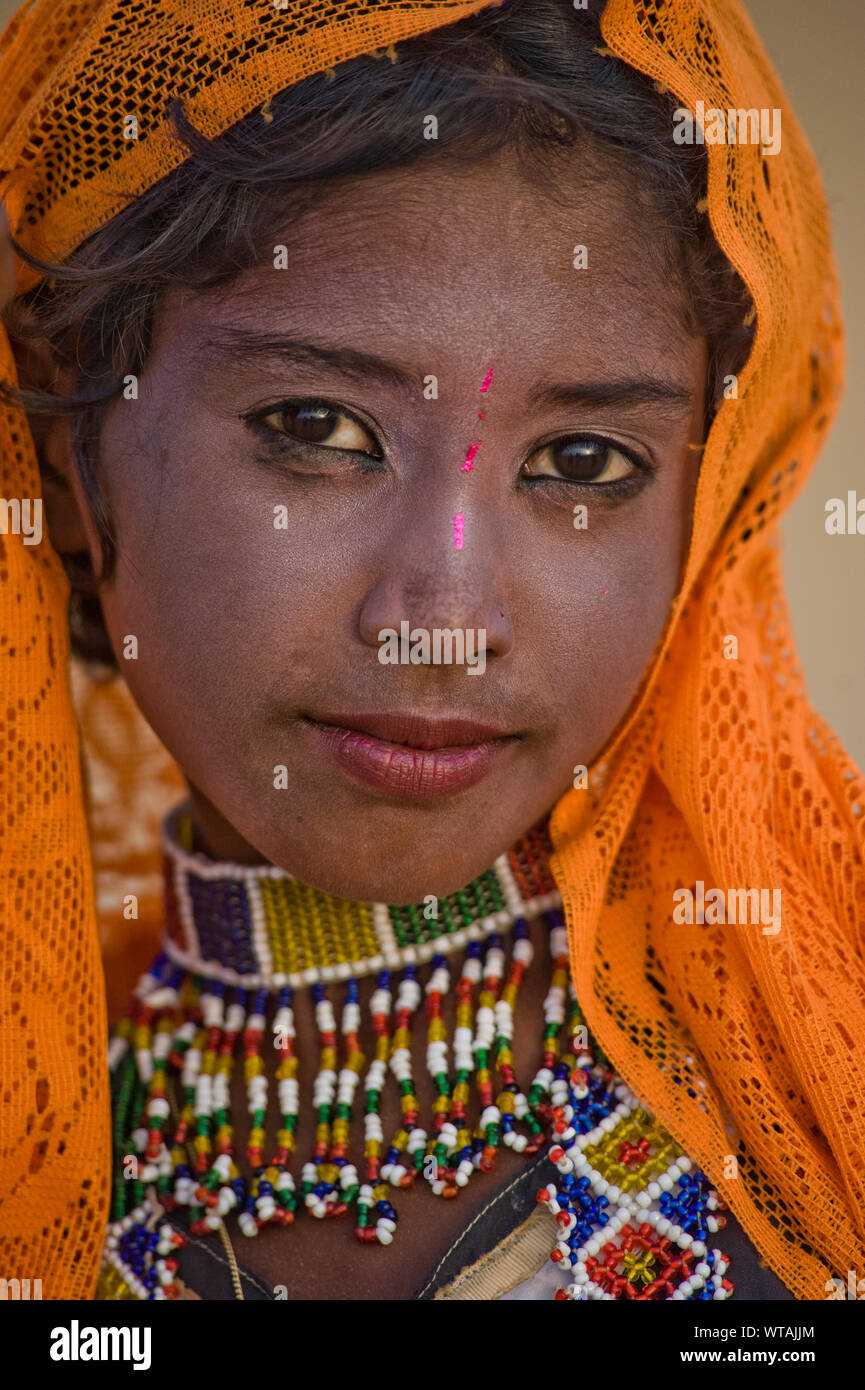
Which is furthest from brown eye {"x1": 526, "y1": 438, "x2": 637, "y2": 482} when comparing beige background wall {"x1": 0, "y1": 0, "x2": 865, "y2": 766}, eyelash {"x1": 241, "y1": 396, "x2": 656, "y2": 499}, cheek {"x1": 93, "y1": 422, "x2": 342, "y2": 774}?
beige background wall {"x1": 0, "y1": 0, "x2": 865, "y2": 766}

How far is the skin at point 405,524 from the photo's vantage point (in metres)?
1.10

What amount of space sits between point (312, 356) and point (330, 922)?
561 millimetres

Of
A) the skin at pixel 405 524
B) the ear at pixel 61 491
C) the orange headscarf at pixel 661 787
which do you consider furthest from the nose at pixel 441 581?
the ear at pixel 61 491

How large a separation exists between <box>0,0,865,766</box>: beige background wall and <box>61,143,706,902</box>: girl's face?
115cm

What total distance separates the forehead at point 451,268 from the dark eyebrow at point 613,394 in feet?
0.07

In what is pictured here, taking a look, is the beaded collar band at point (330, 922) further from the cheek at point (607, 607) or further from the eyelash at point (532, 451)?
the eyelash at point (532, 451)

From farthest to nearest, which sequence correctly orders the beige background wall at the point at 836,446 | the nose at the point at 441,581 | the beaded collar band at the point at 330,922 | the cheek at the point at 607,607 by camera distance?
the beige background wall at the point at 836,446 → the beaded collar band at the point at 330,922 → the cheek at the point at 607,607 → the nose at the point at 441,581

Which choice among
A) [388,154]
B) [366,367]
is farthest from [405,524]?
[388,154]

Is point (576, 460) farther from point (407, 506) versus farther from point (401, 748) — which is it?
point (401, 748)

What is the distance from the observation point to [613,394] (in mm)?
1164

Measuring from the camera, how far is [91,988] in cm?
133

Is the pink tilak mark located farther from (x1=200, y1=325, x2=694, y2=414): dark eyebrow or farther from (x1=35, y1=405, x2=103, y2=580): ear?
(x1=35, y1=405, x2=103, y2=580): ear

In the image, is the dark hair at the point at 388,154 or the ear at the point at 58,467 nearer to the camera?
the dark hair at the point at 388,154
